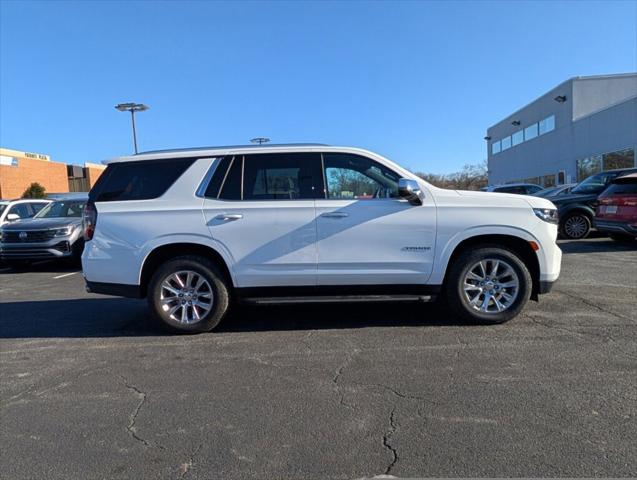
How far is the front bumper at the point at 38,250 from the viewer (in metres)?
10.8

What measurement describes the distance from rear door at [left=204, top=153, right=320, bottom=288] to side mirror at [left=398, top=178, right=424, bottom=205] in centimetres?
96

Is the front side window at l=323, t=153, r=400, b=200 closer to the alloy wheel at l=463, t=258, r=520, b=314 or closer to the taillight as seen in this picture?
the alloy wheel at l=463, t=258, r=520, b=314

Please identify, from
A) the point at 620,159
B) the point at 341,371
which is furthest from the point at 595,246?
the point at 620,159

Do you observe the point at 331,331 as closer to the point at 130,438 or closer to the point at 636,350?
the point at 130,438

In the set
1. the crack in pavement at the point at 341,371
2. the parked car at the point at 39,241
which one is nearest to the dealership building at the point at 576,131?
the crack in pavement at the point at 341,371

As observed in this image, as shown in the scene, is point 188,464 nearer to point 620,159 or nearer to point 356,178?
point 356,178

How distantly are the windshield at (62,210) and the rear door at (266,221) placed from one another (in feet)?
28.5

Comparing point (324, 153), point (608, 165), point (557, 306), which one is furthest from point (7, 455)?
point (608, 165)

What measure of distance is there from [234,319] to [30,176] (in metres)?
54.4

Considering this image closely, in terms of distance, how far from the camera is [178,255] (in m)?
5.26

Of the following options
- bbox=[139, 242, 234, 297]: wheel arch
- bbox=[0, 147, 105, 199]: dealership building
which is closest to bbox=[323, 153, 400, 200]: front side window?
bbox=[139, 242, 234, 297]: wheel arch

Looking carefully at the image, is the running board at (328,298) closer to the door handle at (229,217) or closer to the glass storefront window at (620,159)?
the door handle at (229,217)

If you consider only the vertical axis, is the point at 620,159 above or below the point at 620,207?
above

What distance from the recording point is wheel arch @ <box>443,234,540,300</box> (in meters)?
5.20
